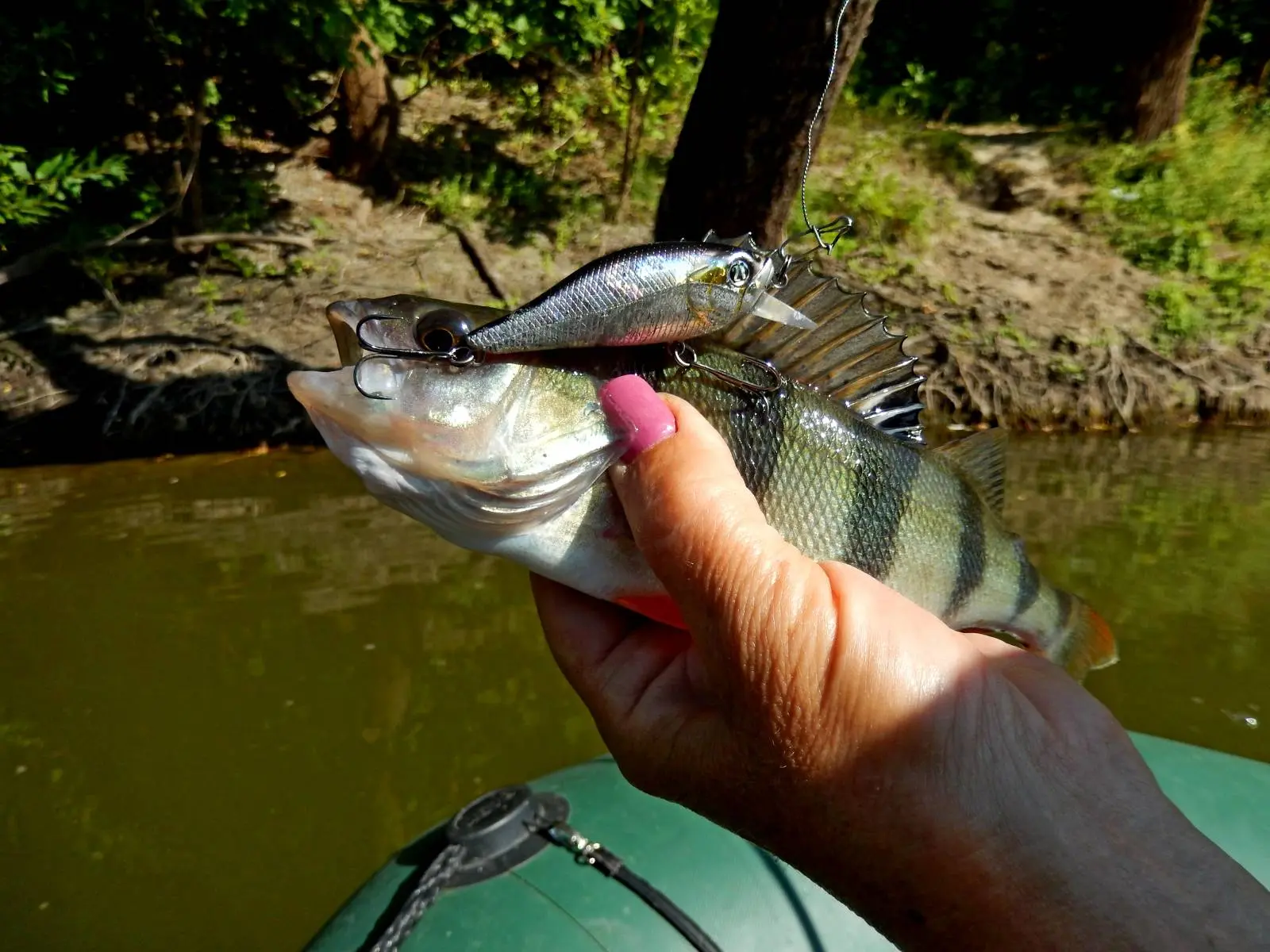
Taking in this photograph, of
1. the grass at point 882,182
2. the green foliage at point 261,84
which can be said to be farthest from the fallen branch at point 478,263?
the grass at point 882,182

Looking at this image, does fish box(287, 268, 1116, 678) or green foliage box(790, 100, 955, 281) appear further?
green foliage box(790, 100, 955, 281)

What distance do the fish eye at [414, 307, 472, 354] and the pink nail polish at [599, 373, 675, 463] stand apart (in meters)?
0.22

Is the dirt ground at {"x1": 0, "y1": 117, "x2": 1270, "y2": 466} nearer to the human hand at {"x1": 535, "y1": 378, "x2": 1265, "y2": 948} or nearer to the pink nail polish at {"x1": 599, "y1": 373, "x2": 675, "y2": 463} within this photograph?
the pink nail polish at {"x1": 599, "y1": 373, "x2": 675, "y2": 463}

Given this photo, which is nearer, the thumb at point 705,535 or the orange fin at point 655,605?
the thumb at point 705,535

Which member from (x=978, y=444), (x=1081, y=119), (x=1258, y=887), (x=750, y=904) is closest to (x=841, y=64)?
(x=978, y=444)

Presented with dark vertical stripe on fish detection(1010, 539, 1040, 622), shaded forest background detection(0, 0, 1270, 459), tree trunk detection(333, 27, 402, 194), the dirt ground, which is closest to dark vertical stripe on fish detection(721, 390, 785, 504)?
dark vertical stripe on fish detection(1010, 539, 1040, 622)

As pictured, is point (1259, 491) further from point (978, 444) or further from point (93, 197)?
point (93, 197)

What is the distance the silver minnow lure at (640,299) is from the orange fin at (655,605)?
15.7 inches

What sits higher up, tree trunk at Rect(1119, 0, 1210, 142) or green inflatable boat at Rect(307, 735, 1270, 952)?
tree trunk at Rect(1119, 0, 1210, 142)

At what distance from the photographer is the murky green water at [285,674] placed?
2.75 m

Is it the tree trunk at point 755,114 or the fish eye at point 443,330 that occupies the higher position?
the tree trunk at point 755,114

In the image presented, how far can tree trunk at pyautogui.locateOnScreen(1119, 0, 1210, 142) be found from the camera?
8.77 metres

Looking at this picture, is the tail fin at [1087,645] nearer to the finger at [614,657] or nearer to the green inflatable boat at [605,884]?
the green inflatable boat at [605,884]

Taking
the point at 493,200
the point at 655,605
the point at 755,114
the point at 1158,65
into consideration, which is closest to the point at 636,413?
the point at 655,605
